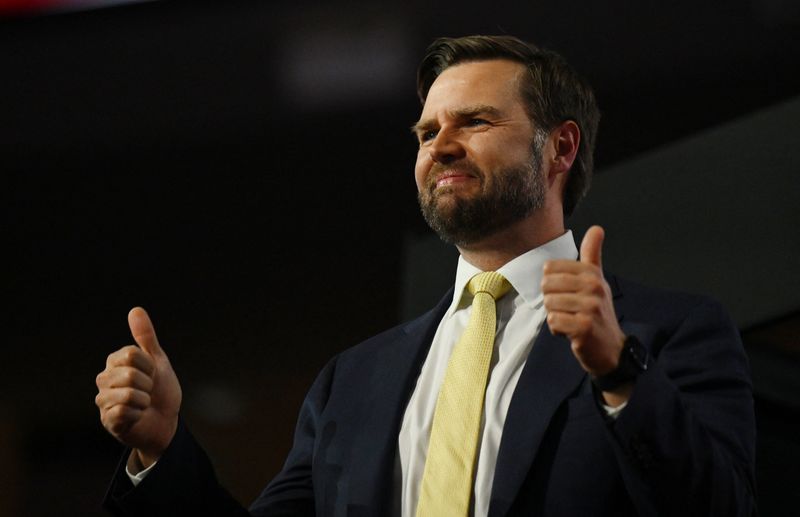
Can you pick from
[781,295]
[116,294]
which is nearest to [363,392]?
[781,295]

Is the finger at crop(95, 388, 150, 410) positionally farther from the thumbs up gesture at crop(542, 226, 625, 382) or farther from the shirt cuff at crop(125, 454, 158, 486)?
the thumbs up gesture at crop(542, 226, 625, 382)

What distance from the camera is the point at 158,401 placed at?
1.30 m

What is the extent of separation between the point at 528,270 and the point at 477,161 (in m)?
0.18

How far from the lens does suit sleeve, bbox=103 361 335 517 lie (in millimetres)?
1304

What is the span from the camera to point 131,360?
1.25 metres

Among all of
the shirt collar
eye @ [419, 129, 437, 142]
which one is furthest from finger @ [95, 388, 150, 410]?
eye @ [419, 129, 437, 142]

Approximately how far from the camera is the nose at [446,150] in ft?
4.94

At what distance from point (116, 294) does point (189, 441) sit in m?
1.11

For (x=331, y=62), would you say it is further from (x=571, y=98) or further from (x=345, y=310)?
(x=571, y=98)

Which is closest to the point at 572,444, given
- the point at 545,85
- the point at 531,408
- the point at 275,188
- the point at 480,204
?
the point at 531,408

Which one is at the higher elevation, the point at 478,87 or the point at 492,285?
the point at 478,87

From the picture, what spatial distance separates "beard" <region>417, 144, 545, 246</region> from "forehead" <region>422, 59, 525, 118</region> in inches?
4.4

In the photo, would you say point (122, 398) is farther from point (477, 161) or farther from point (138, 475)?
point (477, 161)

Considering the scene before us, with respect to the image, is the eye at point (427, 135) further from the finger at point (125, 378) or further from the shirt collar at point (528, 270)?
the finger at point (125, 378)
